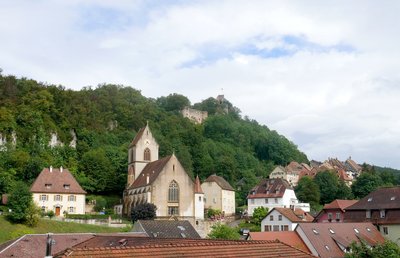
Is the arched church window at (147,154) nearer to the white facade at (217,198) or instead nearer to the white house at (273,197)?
the white facade at (217,198)

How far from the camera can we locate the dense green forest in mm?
82188

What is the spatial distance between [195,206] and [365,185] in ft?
134

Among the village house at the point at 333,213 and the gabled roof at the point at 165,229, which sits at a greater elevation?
the village house at the point at 333,213

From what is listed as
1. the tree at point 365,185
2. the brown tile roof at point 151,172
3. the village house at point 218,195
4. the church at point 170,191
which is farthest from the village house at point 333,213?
the tree at point 365,185

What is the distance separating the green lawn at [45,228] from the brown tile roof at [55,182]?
9765mm

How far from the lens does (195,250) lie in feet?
56.3

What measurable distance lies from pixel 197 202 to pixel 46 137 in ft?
93.2

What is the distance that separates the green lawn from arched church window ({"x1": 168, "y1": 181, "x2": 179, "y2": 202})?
13.4 meters

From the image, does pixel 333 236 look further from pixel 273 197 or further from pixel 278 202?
pixel 273 197

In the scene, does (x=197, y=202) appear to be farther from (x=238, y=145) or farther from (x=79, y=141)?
(x=238, y=145)

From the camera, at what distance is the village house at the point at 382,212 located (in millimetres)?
54172

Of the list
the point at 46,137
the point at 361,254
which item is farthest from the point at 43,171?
the point at 361,254

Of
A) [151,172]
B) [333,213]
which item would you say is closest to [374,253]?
[333,213]

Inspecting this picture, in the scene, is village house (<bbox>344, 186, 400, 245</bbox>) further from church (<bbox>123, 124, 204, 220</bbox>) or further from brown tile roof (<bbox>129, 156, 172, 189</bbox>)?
brown tile roof (<bbox>129, 156, 172, 189</bbox>)
